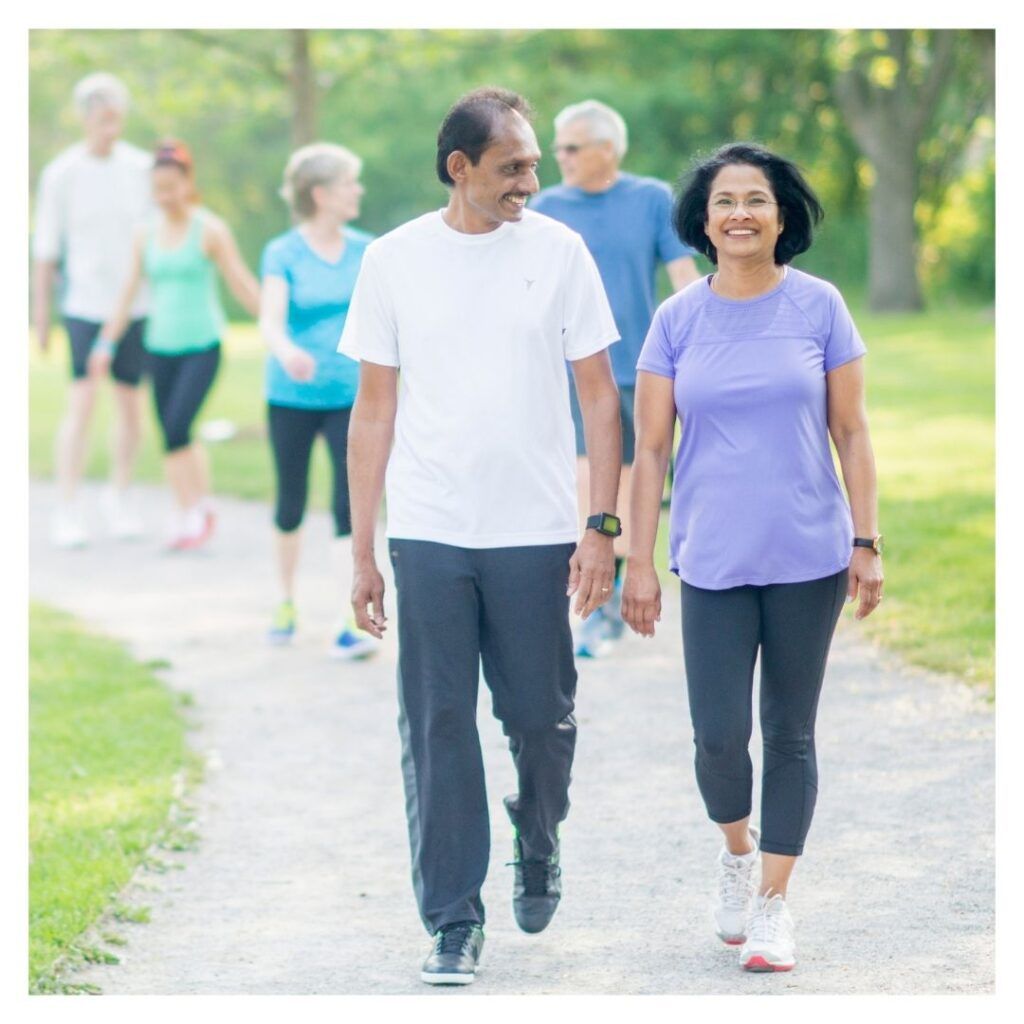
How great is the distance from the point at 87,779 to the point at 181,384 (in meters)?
4.41

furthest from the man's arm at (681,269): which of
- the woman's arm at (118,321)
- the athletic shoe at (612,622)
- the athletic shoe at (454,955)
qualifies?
the woman's arm at (118,321)

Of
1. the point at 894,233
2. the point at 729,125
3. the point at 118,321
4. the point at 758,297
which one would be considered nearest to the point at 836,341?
the point at 758,297

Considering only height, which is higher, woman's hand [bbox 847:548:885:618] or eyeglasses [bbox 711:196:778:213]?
eyeglasses [bbox 711:196:778:213]

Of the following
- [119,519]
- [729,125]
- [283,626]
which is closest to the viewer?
[283,626]

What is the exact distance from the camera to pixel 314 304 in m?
7.91

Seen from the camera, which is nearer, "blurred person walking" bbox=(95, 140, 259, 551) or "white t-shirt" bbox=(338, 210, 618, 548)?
"white t-shirt" bbox=(338, 210, 618, 548)

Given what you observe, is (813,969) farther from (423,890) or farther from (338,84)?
(338,84)

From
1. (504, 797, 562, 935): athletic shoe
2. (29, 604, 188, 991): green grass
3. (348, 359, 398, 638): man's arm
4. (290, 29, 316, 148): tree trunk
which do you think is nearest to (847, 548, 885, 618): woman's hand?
(504, 797, 562, 935): athletic shoe

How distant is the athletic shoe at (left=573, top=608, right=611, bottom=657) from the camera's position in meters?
8.05

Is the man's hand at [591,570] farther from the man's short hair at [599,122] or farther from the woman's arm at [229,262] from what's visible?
the woman's arm at [229,262]

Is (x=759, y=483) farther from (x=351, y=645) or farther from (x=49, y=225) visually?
(x=49, y=225)

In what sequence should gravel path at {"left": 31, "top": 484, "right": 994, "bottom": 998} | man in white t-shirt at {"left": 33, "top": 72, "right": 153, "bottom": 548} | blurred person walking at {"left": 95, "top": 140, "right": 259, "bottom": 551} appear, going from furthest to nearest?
man in white t-shirt at {"left": 33, "top": 72, "right": 153, "bottom": 548} < blurred person walking at {"left": 95, "top": 140, "right": 259, "bottom": 551} < gravel path at {"left": 31, "top": 484, "right": 994, "bottom": 998}

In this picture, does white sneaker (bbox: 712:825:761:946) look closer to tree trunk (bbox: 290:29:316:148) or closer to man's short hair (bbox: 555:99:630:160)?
man's short hair (bbox: 555:99:630:160)

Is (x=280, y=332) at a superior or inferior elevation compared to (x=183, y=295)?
inferior
